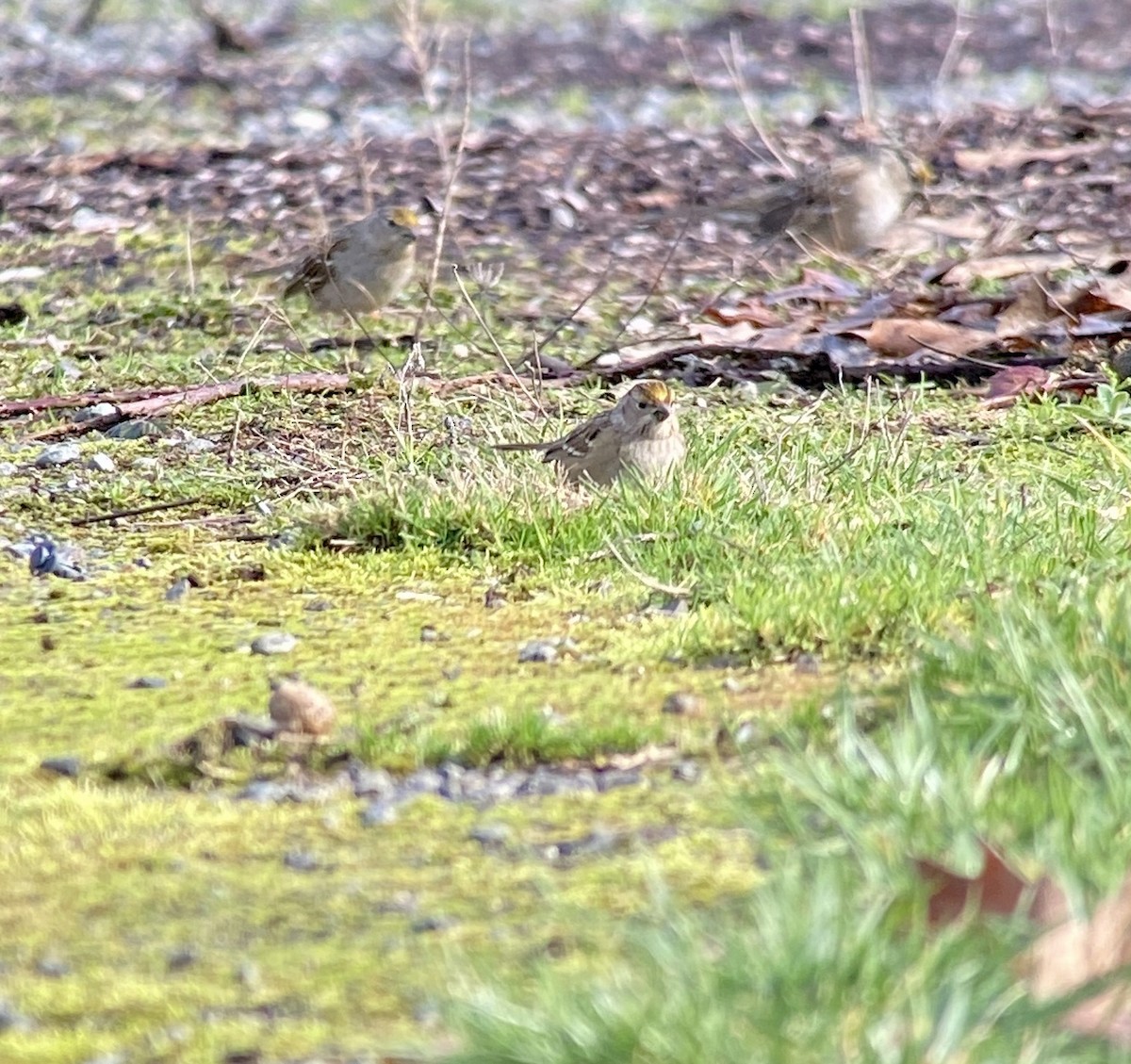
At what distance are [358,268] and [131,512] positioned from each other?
9.12 ft

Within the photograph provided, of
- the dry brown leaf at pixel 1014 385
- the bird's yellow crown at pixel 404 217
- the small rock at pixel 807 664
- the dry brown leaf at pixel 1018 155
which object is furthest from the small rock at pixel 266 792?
the dry brown leaf at pixel 1018 155

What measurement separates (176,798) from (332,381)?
3.35 m

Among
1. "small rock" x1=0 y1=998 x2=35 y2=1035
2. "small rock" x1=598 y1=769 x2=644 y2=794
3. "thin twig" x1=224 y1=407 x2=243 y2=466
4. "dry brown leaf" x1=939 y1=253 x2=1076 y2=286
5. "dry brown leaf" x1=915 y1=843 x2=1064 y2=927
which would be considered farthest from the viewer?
"dry brown leaf" x1=939 y1=253 x2=1076 y2=286

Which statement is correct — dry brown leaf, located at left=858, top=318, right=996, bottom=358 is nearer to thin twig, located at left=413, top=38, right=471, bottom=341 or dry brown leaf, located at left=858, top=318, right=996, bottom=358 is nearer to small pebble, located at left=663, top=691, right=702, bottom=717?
thin twig, located at left=413, top=38, right=471, bottom=341

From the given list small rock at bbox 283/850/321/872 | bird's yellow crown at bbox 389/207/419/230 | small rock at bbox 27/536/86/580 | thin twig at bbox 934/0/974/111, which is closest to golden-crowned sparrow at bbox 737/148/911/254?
thin twig at bbox 934/0/974/111

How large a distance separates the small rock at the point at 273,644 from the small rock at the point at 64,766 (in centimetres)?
74

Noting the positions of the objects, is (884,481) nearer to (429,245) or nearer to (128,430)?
(128,430)

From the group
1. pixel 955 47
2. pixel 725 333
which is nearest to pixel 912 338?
pixel 725 333

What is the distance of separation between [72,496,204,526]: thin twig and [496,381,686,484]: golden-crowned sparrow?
0.86 metres

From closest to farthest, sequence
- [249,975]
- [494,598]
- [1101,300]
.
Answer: [249,975]
[494,598]
[1101,300]

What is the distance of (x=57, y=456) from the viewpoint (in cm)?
591

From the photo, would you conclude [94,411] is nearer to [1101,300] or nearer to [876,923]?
[1101,300]

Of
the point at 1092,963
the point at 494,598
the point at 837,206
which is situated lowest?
the point at 837,206

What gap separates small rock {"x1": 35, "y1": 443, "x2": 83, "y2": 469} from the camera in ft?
19.3
